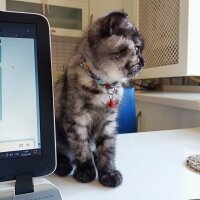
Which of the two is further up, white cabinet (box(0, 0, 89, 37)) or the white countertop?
white cabinet (box(0, 0, 89, 37))

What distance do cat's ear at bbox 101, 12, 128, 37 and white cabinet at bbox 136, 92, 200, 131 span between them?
588mm

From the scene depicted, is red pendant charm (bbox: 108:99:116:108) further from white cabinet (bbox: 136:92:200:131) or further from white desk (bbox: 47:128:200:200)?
white cabinet (bbox: 136:92:200:131)

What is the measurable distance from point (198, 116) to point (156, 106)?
1.09 feet

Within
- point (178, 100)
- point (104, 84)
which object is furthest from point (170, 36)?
point (104, 84)

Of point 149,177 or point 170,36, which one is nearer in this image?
point 149,177

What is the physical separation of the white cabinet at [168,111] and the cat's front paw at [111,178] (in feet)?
2.12

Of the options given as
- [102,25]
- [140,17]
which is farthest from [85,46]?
[140,17]

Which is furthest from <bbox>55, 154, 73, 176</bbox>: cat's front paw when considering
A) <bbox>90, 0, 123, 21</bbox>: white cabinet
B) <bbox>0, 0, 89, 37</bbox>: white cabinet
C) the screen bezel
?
<bbox>90, 0, 123, 21</bbox>: white cabinet

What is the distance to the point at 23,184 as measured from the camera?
0.37 m

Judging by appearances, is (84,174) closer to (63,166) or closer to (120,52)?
(63,166)

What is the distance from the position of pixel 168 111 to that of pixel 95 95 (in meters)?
0.84

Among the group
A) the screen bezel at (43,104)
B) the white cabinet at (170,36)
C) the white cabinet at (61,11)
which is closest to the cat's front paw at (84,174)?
the screen bezel at (43,104)

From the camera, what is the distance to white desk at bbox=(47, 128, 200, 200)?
419mm

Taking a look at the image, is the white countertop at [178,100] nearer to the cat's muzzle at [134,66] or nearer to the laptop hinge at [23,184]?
the cat's muzzle at [134,66]
